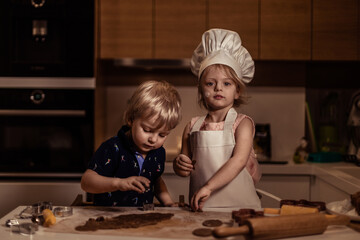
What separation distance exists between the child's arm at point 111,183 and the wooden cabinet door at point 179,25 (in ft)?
4.21

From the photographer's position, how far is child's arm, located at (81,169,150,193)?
3.67ft

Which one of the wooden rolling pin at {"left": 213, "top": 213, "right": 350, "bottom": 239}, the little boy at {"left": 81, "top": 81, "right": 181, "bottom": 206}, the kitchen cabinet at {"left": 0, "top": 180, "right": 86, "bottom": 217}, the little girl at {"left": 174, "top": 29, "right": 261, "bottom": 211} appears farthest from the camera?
the kitchen cabinet at {"left": 0, "top": 180, "right": 86, "bottom": 217}

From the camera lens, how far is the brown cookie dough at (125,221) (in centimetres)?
101

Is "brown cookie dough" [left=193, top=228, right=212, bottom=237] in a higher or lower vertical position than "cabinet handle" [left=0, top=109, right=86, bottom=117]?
lower

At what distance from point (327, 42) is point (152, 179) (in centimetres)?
A: 145

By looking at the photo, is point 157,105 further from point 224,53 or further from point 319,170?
point 319,170

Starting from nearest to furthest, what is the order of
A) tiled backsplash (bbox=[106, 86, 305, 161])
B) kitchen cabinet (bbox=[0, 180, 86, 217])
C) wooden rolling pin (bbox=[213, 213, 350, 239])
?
wooden rolling pin (bbox=[213, 213, 350, 239]) < kitchen cabinet (bbox=[0, 180, 86, 217]) < tiled backsplash (bbox=[106, 86, 305, 161])

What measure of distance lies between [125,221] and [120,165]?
0.33 meters

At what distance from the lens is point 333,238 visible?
97cm

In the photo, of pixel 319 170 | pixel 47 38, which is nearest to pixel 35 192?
pixel 47 38

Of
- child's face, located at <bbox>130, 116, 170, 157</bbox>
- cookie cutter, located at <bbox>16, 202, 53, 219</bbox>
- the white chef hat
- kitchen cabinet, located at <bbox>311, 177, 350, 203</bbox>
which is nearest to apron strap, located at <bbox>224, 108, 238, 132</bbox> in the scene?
the white chef hat

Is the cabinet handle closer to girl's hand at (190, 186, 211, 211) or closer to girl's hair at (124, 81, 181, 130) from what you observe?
girl's hair at (124, 81, 181, 130)

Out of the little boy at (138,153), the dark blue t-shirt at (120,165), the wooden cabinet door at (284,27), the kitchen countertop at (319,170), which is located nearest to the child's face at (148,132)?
the little boy at (138,153)

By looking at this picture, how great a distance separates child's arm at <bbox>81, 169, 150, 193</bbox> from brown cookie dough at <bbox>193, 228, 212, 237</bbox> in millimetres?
192
